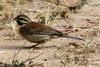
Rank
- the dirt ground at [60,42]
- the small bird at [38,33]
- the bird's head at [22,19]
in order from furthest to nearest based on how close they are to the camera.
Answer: the bird's head at [22,19] → the small bird at [38,33] → the dirt ground at [60,42]

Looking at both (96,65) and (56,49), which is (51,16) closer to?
(56,49)

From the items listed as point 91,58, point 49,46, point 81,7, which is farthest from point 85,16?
point 91,58

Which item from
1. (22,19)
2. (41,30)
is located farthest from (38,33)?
(22,19)

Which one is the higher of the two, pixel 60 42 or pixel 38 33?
pixel 38 33

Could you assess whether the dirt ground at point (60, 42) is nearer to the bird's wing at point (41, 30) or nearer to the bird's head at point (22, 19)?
the bird's wing at point (41, 30)

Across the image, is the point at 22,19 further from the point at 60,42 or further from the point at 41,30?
the point at 60,42

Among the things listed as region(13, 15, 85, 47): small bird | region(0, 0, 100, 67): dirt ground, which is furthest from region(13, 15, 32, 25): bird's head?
region(0, 0, 100, 67): dirt ground

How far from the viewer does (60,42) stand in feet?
31.4

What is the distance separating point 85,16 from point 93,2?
1711 millimetres

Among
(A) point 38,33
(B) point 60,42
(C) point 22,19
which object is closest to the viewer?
(A) point 38,33

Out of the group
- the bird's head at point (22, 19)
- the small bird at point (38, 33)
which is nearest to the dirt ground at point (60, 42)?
the small bird at point (38, 33)

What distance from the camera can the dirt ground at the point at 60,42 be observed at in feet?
25.7

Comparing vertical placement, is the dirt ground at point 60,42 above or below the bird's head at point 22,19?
below

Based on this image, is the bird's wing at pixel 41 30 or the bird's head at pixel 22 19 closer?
the bird's wing at pixel 41 30
